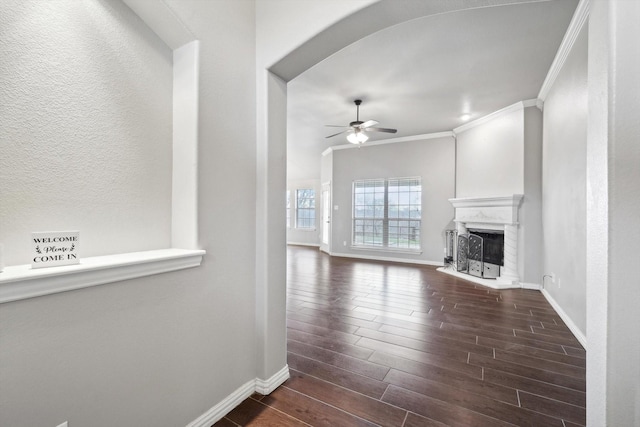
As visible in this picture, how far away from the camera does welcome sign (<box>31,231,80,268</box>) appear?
3.35ft

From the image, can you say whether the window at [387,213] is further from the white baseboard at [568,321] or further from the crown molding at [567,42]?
the crown molding at [567,42]

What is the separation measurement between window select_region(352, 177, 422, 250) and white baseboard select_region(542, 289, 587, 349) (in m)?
2.96

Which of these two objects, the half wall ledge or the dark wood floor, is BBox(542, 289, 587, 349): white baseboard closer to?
the dark wood floor

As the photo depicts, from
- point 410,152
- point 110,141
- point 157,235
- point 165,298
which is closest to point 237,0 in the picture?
point 110,141

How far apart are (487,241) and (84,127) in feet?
19.1

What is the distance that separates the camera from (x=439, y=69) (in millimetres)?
3533

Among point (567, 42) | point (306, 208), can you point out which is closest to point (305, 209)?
point (306, 208)

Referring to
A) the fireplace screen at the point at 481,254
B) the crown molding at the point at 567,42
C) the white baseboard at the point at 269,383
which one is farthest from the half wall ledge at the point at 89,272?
the fireplace screen at the point at 481,254

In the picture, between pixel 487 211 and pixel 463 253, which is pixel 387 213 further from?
pixel 487 211

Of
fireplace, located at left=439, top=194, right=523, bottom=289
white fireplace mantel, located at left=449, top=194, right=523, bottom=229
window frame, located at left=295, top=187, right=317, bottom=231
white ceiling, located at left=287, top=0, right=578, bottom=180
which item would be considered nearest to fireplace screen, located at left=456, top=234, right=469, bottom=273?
fireplace, located at left=439, top=194, right=523, bottom=289

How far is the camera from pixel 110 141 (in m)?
1.33

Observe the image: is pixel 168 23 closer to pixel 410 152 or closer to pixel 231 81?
pixel 231 81

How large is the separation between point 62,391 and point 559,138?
4.84m

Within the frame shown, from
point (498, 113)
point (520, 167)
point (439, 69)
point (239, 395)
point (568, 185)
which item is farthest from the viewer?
point (498, 113)
